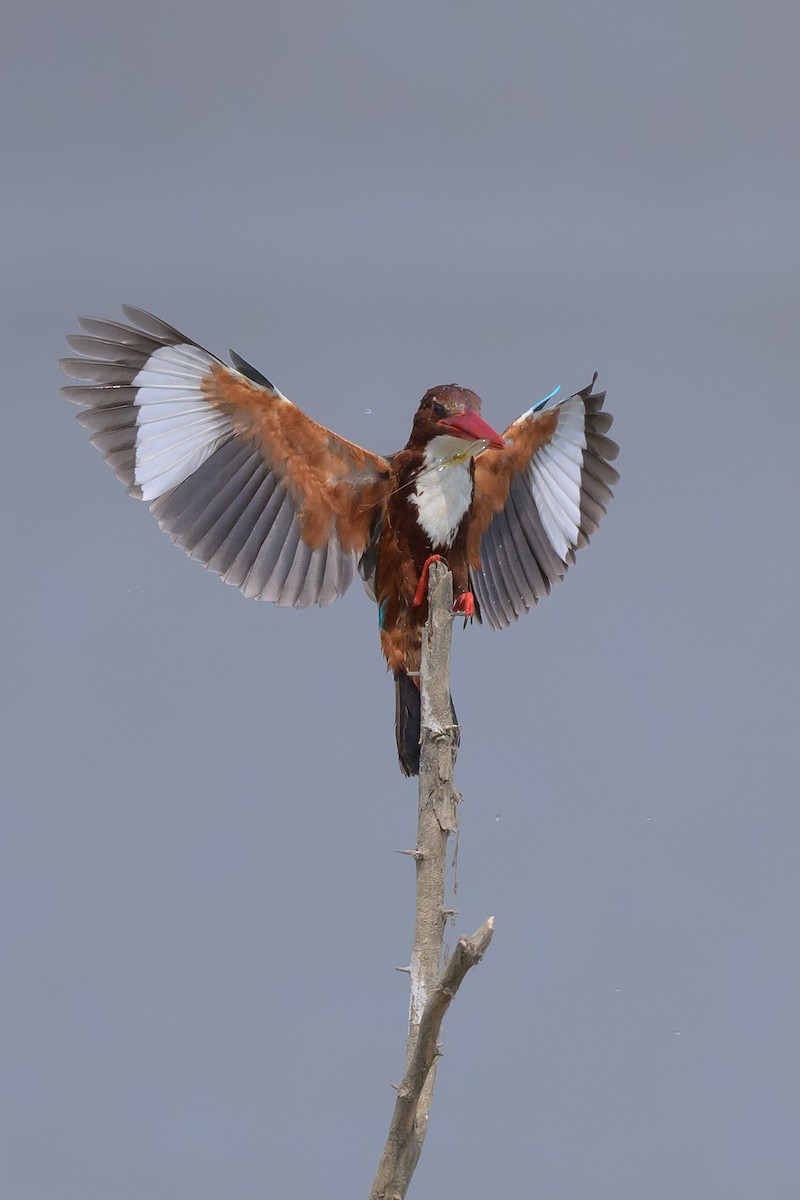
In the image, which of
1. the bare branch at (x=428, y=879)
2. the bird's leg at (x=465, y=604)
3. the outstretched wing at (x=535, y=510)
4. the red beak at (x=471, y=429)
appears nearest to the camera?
the bare branch at (x=428, y=879)

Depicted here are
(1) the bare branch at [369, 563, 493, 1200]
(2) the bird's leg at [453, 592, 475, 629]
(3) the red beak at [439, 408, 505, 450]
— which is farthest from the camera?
(2) the bird's leg at [453, 592, 475, 629]

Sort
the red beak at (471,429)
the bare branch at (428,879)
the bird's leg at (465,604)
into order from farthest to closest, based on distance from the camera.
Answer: the bird's leg at (465,604) → the red beak at (471,429) → the bare branch at (428,879)

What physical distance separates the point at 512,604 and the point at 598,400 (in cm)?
43

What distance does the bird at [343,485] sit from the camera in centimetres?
234

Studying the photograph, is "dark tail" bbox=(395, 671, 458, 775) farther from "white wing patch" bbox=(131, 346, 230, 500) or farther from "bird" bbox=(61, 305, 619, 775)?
"white wing patch" bbox=(131, 346, 230, 500)

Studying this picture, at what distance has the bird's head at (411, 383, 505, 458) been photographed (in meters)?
2.28

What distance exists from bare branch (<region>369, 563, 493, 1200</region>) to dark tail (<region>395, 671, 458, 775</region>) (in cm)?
22

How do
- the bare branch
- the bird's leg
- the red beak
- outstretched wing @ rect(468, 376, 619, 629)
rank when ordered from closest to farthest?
1. the bare branch
2. the red beak
3. the bird's leg
4. outstretched wing @ rect(468, 376, 619, 629)

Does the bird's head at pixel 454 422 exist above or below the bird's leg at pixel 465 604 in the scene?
above

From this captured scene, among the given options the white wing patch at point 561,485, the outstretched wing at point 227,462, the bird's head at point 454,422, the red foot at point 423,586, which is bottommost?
the red foot at point 423,586

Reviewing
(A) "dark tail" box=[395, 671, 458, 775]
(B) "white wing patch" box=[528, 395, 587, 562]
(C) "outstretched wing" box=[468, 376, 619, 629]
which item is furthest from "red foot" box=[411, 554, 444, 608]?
(B) "white wing patch" box=[528, 395, 587, 562]

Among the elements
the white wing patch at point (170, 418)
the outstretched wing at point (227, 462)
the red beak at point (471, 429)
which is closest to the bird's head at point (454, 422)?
the red beak at point (471, 429)

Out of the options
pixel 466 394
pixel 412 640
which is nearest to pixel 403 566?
pixel 412 640

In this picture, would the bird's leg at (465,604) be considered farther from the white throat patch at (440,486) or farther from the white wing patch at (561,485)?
the white wing patch at (561,485)
